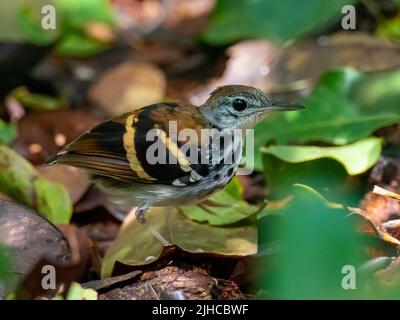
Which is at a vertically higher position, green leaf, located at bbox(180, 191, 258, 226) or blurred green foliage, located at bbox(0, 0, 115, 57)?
blurred green foliage, located at bbox(0, 0, 115, 57)

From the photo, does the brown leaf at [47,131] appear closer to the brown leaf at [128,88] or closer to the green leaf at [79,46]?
the brown leaf at [128,88]

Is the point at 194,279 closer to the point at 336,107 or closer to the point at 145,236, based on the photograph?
the point at 145,236

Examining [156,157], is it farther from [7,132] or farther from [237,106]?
[7,132]

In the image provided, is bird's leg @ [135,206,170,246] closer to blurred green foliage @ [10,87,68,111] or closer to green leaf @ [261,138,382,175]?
green leaf @ [261,138,382,175]

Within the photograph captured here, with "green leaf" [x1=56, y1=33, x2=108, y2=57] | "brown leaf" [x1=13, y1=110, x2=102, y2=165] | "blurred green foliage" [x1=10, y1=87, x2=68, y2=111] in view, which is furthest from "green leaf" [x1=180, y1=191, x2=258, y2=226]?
"green leaf" [x1=56, y1=33, x2=108, y2=57]

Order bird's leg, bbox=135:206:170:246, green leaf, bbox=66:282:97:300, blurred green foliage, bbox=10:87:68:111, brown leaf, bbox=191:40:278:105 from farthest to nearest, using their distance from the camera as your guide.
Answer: blurred green foliage, bbox=10:87:68:111, brown leaf, bbox=191:40:278:105, bird's leg, bbox=135:206:170:246, green leaf, bbox=66:282:97:300

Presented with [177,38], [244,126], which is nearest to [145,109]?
[244,126]
